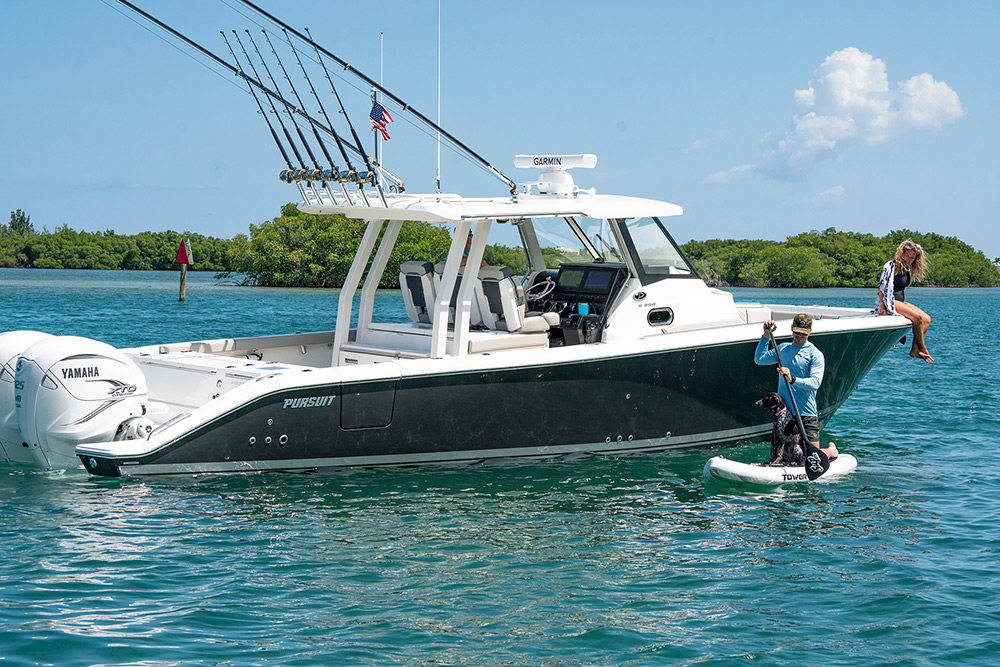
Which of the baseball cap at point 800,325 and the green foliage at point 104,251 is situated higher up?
the green foliage at point 104,251

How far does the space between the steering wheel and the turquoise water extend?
1.82 m

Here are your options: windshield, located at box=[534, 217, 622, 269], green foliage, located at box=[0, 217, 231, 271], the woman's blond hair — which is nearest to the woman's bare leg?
the woman's blond hair

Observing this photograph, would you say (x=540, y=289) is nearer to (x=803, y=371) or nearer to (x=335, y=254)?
(x=803, y=371)

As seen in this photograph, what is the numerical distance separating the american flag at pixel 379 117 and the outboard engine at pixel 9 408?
3.45 metres

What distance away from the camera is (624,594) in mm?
7301

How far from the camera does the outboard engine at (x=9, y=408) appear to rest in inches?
370

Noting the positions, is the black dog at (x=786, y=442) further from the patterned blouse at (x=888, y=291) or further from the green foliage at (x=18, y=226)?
the green foliage at (x=18, y=226)

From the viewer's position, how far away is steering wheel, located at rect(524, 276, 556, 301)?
1147 centimetres

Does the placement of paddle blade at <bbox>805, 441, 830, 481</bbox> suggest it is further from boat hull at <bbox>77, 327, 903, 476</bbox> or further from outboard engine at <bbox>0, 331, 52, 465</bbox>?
outboard engine at <bbox>0, 331, 52, 465</bbox>

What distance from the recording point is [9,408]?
30.9 feet

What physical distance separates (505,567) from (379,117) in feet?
15.5

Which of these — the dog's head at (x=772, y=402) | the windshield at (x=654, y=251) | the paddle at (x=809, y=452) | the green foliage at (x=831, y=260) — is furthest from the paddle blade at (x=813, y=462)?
the green foliage at (x=831, y=260)

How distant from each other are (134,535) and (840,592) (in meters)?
4.90

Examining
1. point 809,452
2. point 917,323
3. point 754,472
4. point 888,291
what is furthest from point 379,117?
point 917,323
